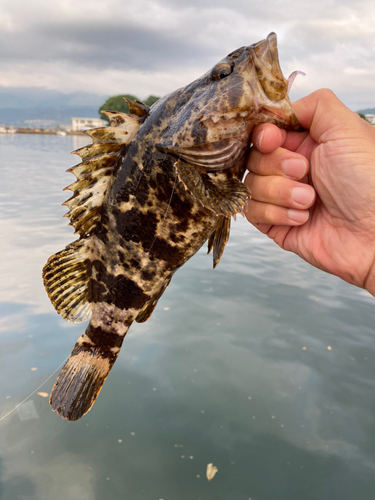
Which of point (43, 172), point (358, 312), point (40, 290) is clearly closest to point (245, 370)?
point (358, 312)

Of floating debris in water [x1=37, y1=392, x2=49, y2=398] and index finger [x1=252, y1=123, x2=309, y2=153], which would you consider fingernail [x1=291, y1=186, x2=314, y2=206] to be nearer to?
index finger [x1=252, y1=123, x2=309, y2=153]

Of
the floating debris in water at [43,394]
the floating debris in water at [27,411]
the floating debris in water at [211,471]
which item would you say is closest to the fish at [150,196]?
the floating debris in water at [211,471]

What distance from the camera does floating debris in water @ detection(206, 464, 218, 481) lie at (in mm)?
3941

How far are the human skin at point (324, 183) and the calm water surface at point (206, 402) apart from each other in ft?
8.60

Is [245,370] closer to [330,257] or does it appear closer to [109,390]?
[109,390]

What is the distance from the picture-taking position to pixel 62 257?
2771 mm

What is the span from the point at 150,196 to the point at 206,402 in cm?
353

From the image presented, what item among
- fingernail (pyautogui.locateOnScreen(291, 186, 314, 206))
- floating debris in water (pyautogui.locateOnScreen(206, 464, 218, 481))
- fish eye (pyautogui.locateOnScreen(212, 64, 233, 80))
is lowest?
floating debris in water (pyautogui.locateOnScreen(206, 464, 218, 481))

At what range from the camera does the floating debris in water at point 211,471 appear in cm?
394

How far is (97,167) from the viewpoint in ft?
8.50

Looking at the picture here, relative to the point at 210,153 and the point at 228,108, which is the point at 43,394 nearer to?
the point at 210,153

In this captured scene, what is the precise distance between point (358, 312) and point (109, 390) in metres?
5.56

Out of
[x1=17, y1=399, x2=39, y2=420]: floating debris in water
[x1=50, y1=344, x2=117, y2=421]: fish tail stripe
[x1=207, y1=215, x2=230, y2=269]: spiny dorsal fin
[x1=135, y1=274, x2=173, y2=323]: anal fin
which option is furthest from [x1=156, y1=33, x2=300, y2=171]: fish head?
[x1=17, y1=399, x2=39, y2=420]: floating debris in water

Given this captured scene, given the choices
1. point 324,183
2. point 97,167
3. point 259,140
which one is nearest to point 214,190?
point 259,140
